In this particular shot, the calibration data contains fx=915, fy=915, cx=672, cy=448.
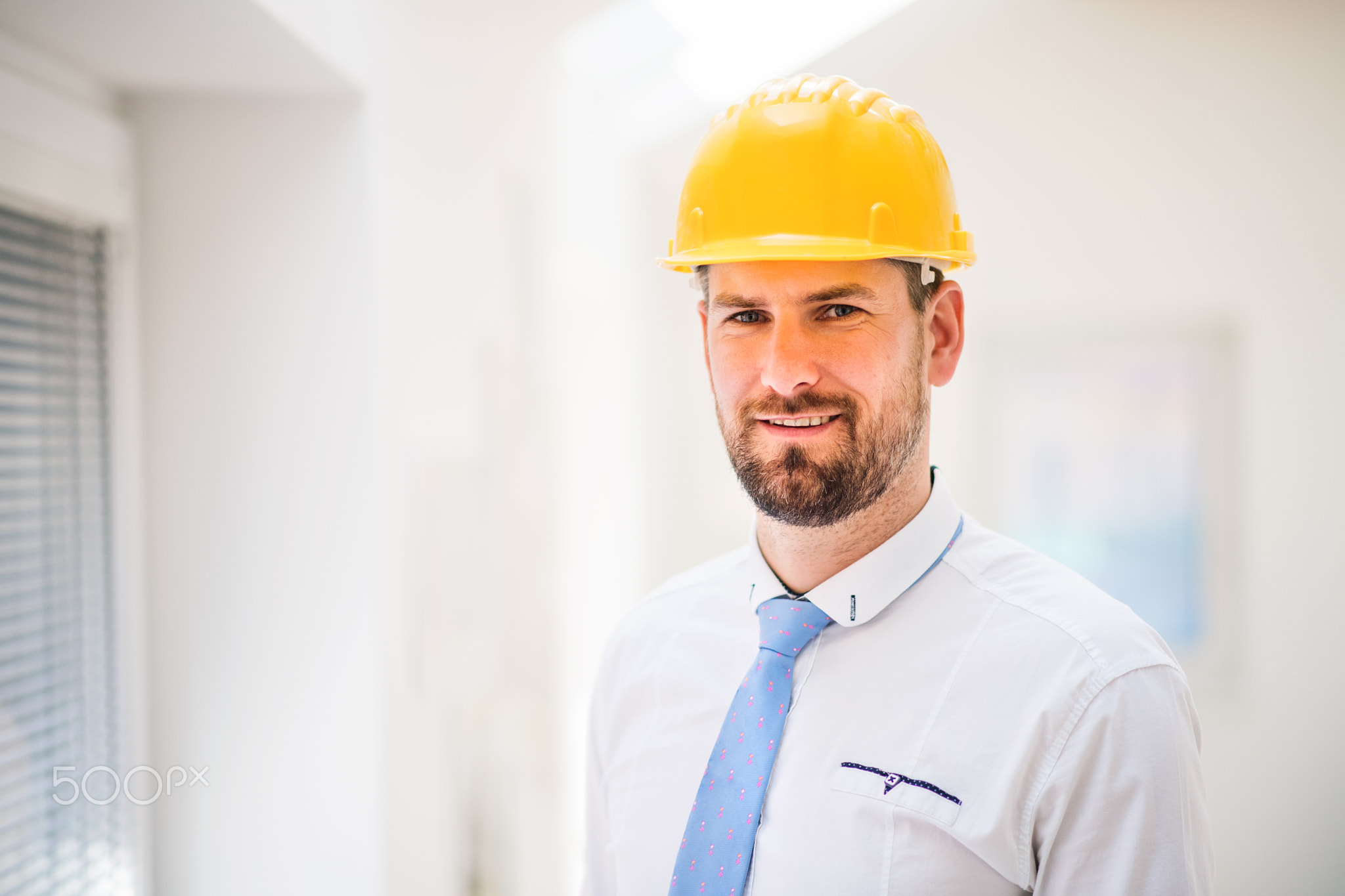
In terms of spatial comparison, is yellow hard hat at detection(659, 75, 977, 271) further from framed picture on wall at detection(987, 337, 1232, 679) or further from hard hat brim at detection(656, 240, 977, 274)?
framed picture on wall at detection(987, 337, 1232, 679)

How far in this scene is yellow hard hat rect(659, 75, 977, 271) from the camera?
1.00 m

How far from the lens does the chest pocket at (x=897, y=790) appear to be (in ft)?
2.93

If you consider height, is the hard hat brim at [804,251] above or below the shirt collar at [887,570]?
above

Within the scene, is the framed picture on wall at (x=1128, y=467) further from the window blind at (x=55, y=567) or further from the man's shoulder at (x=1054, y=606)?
the window blind at (x=55, y=567)

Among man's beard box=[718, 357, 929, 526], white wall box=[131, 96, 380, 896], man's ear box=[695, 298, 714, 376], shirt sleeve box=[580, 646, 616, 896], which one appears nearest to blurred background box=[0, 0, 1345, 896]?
white wall box=[131, 96, 380, 896]

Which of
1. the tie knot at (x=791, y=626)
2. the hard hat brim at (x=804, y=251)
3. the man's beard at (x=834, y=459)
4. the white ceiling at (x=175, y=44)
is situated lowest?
the tie knot at (x=791, y=626)

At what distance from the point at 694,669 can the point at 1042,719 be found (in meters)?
0.44

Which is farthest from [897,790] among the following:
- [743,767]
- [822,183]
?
[822,183]

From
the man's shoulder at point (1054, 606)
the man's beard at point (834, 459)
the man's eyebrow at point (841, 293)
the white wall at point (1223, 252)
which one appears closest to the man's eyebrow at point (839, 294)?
the man's eyebrow at point (841, 293)

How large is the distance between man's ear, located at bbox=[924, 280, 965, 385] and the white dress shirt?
0.56 feet

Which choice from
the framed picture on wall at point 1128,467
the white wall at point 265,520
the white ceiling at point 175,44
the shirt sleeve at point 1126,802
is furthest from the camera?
the framed picture on wall at point 1128,467

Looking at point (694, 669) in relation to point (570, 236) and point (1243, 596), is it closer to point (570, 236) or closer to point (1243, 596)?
point (570, 236)

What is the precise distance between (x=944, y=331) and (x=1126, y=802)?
1.85 feet

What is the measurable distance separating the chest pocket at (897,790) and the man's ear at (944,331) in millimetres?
464
